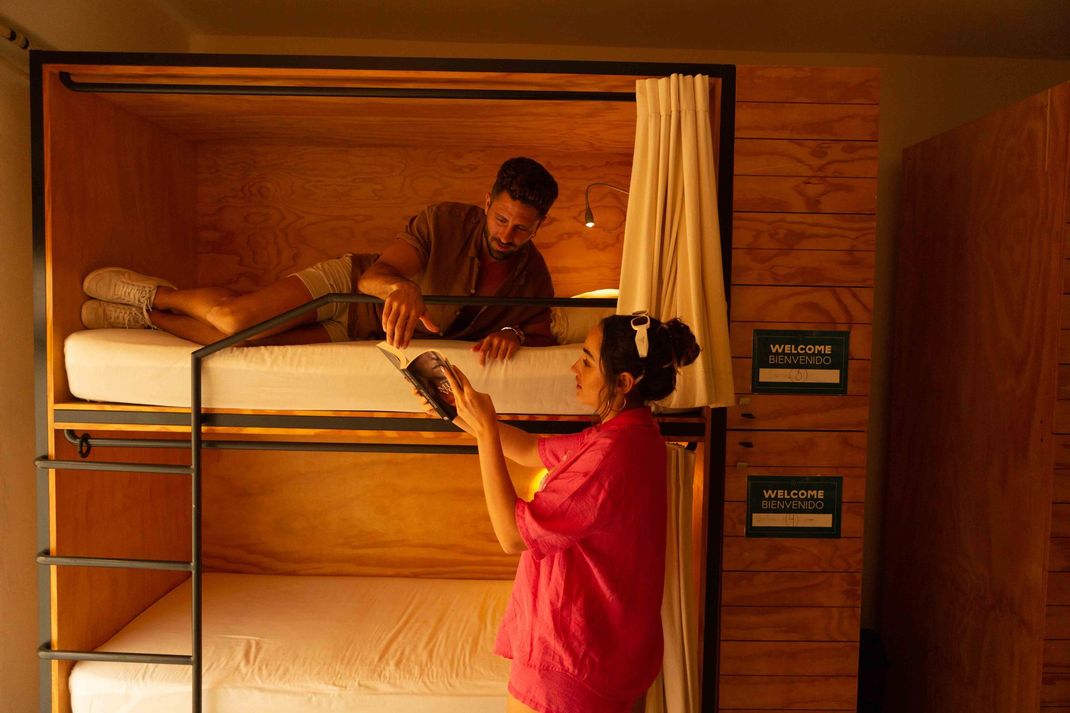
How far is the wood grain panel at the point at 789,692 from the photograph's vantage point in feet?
6.73

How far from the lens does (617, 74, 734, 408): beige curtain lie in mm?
1821

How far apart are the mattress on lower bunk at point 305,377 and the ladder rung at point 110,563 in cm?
45

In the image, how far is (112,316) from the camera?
210cm

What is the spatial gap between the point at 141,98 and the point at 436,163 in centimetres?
107

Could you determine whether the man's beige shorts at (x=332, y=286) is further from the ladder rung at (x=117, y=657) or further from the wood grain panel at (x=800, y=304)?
the wood grain panel at (x=800, y=304)

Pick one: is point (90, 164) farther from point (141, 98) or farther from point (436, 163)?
point (436, 163)

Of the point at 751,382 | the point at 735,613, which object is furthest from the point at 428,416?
the point at 735,613

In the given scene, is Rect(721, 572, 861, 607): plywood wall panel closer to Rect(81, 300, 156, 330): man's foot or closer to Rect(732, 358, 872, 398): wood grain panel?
Rect(732, 358, 872, 398): wood grain panel

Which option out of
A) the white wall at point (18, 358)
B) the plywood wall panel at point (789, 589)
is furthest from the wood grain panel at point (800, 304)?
the white wall at point (18, 358)

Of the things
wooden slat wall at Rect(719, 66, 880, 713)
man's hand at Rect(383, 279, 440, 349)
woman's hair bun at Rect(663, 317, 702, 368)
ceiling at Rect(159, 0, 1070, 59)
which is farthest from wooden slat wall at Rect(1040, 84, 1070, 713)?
man's hand at Rect(383, 279, 440, 349)

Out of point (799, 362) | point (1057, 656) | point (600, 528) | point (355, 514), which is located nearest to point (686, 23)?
point (799, 362)

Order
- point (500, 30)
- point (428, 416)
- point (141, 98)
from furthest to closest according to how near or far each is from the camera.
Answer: point (500, 30), point (141, 98), point (428, 416)

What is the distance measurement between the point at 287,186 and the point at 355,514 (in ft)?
4.64

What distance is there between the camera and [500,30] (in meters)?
2.82
